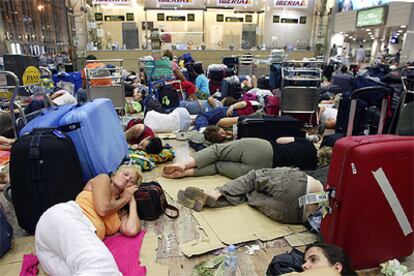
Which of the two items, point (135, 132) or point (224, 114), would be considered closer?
point (135, 132)

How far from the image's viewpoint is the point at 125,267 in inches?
79.0

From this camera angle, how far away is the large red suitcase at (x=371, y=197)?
1.84 m

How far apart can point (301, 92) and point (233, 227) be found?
3.33 metres

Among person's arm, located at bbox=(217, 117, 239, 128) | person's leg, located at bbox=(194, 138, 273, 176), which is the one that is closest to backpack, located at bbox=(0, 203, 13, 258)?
person's leg, located at bbox=(194, 138, 273, 176)

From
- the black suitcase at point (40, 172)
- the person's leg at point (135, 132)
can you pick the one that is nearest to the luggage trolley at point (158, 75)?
the person's leg at point (135, 132)

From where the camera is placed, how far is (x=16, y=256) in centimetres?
215

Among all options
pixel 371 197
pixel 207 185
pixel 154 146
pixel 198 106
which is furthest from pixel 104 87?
pixel 371 197

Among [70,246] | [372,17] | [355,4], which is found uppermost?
[355,4]

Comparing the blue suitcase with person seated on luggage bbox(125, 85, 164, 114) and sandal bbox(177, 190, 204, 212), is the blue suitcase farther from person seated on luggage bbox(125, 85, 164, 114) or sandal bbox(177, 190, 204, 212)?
person seated on luggage bbox(125, 85, 164, 114)

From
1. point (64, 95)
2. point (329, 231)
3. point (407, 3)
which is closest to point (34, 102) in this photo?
point (64, 95)

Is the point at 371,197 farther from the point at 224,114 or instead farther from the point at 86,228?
the point at 224,114

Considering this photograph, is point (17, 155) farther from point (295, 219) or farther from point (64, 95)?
point (64, 95)

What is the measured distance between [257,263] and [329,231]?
20.1 inches

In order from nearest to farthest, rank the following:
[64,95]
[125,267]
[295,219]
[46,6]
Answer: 1. [125,267]
2. [295,219]
3. [64,95]
4. [46,6]
